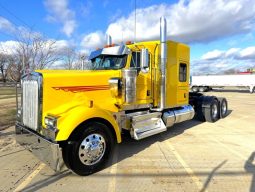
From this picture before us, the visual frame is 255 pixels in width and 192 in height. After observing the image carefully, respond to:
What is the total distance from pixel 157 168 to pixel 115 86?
6.78 feet

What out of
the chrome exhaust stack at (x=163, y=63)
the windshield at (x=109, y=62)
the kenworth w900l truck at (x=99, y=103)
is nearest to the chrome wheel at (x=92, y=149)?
the kenworth w900l truck at (x=99, y=103)

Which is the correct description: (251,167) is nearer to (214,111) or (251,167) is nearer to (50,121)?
(50,121)

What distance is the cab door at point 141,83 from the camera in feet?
22.0

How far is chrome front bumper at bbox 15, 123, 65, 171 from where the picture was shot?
15.2 feet

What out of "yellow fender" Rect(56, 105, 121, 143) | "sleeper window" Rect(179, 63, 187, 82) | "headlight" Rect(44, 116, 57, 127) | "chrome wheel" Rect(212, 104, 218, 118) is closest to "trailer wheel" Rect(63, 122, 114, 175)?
"yellow fender" Rect(56, 105, 121, 143)

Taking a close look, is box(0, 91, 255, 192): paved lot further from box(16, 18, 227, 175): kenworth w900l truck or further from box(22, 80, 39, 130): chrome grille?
box(22, 80, 39, 130): chrome grille

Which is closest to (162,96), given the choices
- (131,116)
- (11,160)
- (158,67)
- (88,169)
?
(158,67)

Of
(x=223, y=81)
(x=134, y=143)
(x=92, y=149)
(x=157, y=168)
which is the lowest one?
(x=157, y=168)

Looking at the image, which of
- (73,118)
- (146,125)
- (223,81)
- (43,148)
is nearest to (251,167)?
(146,125)

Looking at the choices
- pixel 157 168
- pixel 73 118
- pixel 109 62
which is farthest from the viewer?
pixel 109 62

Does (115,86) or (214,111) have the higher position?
(115,86)

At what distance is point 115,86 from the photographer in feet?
19.8

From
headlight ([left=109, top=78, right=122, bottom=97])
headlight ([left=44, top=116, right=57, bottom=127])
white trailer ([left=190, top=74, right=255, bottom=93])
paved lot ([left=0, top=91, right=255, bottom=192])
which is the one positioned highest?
white trailer ([left=190, top=74, right=255, bottom=93])

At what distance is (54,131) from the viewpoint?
475 cm
